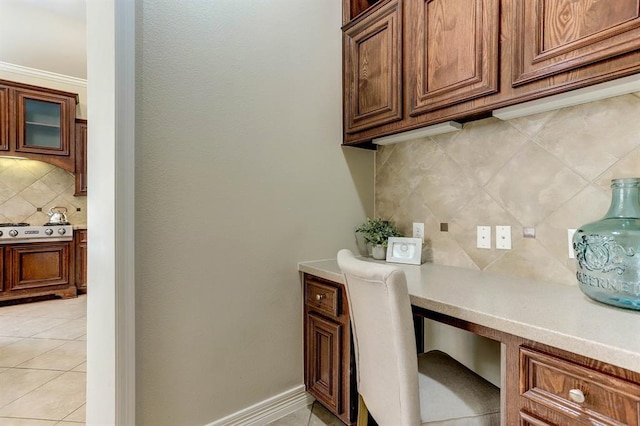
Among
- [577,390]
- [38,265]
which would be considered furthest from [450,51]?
[38,265]

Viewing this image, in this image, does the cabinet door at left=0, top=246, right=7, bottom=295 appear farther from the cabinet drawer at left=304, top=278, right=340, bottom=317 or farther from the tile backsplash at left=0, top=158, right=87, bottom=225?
the cabinet drawer at left=304, top=278, right=340, bottom=317

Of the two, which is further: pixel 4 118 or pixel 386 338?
pixel 4 118

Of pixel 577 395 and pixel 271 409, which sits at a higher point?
pixel 577 395

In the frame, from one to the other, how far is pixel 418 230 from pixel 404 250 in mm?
175

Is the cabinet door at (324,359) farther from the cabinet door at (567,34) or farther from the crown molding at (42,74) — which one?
the crown molding at (42,74)

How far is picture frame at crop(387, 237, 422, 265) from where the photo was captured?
1771 mm

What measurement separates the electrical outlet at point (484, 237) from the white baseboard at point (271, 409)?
4.25ft

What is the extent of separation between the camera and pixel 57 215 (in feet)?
14.0

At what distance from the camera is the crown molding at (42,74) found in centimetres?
414

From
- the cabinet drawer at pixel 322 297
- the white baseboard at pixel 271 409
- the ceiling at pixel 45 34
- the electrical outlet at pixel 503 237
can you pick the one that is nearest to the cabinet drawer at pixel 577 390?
the electrical outlet at pixel 503 237

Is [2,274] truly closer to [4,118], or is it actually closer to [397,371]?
[4,118]

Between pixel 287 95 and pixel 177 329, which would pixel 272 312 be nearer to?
pixel 177 329

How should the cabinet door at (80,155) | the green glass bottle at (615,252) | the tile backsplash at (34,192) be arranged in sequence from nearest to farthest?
the green glass bottle at (615,252) < the tile backsplash at (34,192) < the cabinet door at (80,155)

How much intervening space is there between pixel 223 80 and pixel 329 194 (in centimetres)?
87
